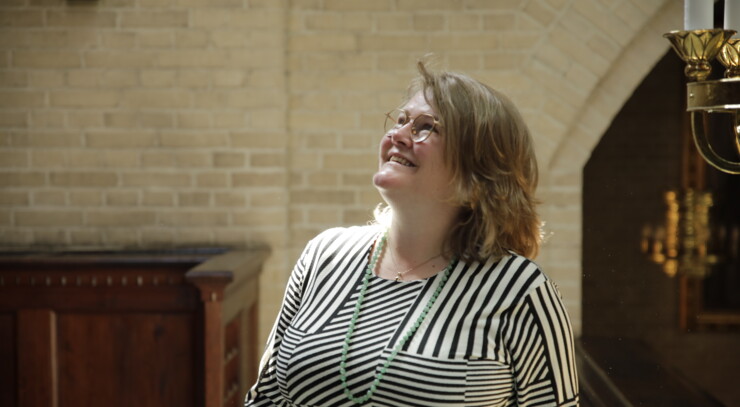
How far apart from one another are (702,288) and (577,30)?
2.38 m

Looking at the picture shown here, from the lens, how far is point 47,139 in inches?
152


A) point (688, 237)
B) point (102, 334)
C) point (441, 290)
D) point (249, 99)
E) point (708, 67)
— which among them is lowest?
point (102, 334)

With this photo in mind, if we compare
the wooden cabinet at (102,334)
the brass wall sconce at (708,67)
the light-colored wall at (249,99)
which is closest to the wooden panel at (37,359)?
the wooden cabinet at (102,334)

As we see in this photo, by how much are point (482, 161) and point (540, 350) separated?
1.28 ft

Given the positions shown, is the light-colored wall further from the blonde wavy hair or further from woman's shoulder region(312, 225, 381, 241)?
the blonde wavy hair

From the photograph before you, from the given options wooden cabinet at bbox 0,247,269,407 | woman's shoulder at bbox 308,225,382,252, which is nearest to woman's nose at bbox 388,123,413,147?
woman's shoulder at bbox 308,225,382,252

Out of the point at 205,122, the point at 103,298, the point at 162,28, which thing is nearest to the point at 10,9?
the point at 162,28

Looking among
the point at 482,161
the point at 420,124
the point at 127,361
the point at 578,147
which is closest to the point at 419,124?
the point at 420,124

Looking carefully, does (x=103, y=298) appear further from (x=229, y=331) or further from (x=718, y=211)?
(x=718, y=211)

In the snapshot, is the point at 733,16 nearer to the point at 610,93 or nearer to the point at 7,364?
the point at 610,93

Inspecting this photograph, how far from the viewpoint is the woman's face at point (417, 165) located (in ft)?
5.62

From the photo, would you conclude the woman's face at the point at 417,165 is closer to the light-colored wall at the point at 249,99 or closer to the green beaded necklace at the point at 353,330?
the green beaded necklace at the point at 353,330

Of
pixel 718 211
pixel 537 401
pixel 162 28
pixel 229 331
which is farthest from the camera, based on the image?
pixel 718 211

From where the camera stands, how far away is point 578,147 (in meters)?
3.89
